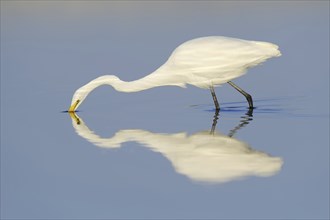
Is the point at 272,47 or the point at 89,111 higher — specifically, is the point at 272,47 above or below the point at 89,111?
above

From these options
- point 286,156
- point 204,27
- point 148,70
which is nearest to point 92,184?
point 286,156

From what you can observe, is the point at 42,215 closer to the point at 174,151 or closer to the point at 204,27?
the point at 174,151

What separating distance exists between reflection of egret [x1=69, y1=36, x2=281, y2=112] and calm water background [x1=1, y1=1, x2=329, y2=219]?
55 centimetres

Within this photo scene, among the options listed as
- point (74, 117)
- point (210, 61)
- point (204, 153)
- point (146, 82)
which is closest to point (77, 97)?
point (74, 117)

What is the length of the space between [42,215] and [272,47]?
6.17 metres

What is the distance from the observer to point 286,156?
1302 cm

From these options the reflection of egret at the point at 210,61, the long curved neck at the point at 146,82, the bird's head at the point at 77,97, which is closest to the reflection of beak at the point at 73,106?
the bird's head at the point at 77,97

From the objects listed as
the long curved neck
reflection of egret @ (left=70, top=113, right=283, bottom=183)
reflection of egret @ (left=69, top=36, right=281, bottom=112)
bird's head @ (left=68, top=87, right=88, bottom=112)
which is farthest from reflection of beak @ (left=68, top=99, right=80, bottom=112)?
reflection of egret @ (left=70, top=113, right=283, bottom=183)

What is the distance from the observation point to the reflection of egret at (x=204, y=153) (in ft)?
39.9

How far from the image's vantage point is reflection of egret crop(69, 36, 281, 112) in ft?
52.0

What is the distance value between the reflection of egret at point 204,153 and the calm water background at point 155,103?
161 millimetres

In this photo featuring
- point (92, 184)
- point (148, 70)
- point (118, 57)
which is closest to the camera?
point (92, 184)

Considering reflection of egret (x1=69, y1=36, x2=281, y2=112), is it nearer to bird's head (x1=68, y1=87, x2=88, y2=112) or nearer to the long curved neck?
the long curved neck

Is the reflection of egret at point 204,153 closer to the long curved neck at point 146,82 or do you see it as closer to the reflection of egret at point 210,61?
the long curved neck at point 146,82
